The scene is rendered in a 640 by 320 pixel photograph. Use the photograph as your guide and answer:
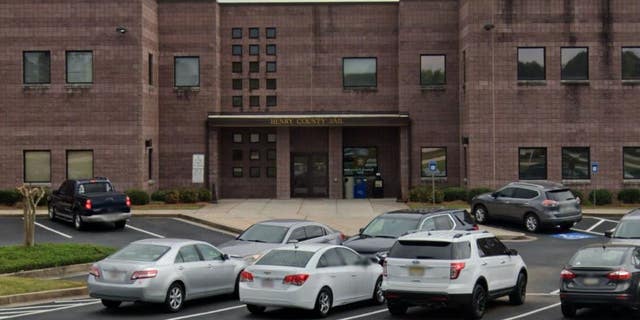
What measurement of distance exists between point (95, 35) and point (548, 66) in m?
20.3

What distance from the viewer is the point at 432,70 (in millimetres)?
45438

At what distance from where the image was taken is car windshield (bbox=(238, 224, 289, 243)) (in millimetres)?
22862

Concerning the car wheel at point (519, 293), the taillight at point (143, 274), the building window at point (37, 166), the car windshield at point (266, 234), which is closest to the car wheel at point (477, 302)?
the car wheel at point (519, 293)

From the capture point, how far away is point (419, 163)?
45.3 m

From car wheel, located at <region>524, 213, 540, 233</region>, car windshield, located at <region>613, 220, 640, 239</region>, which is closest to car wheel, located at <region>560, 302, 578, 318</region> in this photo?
car windshield, located at <region>613, 220, 640, 239</region>

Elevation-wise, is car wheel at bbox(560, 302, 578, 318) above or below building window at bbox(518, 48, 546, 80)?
below

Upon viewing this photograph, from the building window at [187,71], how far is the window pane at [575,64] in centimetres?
1728

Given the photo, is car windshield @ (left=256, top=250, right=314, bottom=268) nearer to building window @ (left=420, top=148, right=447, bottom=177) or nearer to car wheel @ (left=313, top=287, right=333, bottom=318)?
car wheel @ (left=313, top=287, right=333, bottom=318)

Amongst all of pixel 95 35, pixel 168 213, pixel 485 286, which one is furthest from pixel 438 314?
pixel 95 35

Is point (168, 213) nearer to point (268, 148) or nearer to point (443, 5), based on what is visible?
point (268, 148)

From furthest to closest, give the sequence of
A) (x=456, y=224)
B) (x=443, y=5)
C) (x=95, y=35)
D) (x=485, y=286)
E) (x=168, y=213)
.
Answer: (x=443, y=5), (x=95, y=35), (x=168, y=213), (x=456, y=224), (x=485, y=286)

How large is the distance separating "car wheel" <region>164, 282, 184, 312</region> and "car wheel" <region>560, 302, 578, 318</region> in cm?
726

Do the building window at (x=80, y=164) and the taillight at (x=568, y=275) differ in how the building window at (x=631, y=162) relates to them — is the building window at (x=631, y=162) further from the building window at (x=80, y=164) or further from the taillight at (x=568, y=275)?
the taillight at (x=568, y=275)

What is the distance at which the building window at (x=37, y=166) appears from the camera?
42.1m
